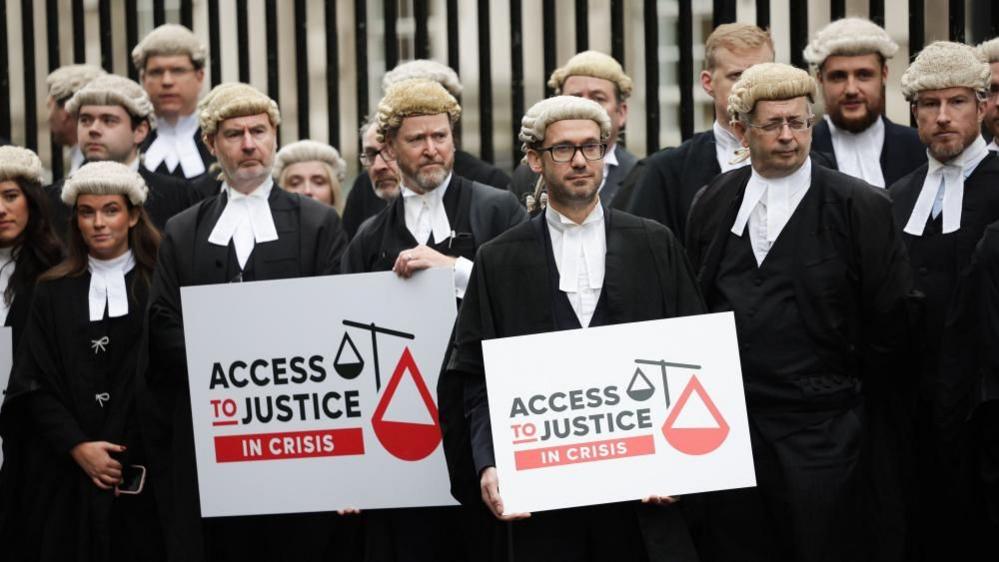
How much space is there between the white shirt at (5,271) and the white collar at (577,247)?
2.72 m

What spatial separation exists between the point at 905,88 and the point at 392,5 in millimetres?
3259

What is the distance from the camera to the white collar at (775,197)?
247 inches

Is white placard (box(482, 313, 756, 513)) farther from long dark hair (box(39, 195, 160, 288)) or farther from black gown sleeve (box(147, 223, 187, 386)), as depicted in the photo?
long dark hair (box(39, 195, 160, 288))

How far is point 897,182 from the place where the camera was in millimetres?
7039

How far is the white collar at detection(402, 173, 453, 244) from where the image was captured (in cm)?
688

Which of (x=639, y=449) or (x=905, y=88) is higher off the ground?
(x=905, y=88)

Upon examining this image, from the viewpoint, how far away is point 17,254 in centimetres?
771

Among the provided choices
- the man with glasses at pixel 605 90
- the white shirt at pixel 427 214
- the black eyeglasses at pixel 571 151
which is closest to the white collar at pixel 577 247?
the black eyeglasses at pixel 571 151

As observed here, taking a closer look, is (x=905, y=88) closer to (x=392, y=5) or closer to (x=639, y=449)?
(x=639, y=449)

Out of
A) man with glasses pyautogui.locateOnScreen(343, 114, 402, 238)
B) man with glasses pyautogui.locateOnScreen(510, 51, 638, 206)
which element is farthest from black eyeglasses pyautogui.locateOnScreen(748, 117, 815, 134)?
man with glasses pyautogui.locateOnScreen(343, 114, 402, 238)

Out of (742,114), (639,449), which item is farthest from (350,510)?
(742,114)

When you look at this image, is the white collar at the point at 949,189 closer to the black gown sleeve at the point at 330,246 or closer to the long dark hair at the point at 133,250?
the black gown sleeve at the point at 330,246

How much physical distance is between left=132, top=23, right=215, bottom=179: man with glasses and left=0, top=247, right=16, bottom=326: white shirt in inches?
46.5

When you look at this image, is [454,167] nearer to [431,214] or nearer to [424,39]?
[431,214]
